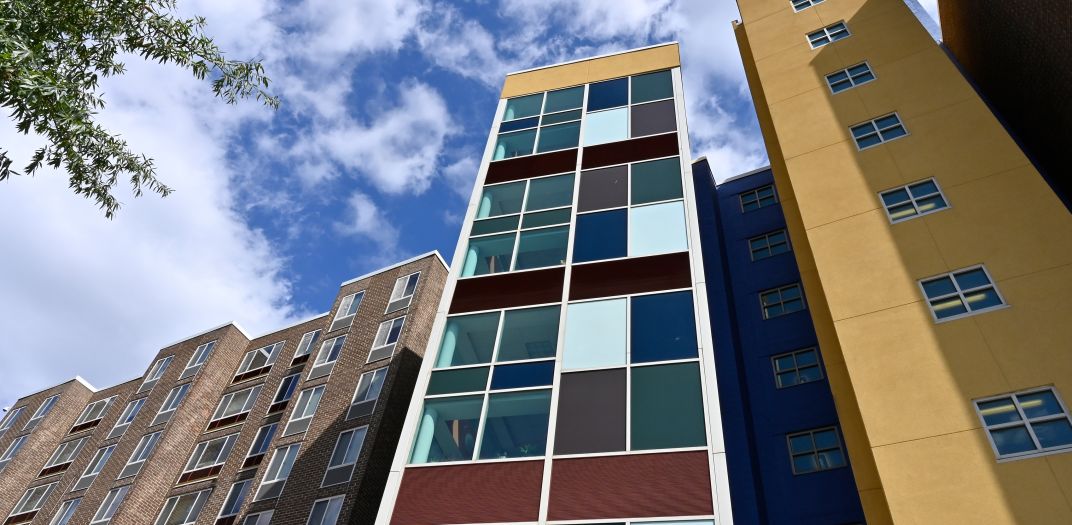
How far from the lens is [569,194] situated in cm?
2061

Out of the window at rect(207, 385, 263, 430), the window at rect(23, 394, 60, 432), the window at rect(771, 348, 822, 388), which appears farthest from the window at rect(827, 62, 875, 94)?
the window at rect(23, 394, 60, 432)

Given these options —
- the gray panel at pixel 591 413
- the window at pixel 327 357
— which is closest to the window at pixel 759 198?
the gray panel at pixel 591 413

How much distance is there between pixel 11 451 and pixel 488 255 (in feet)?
149

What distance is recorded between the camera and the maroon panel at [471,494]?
13.2 m

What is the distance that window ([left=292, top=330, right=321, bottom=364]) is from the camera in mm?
37625

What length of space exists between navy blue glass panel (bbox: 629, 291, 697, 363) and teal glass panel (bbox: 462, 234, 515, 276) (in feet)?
14.7

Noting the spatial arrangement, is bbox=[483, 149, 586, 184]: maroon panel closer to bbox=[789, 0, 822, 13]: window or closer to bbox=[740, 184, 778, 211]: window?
bbox=[740, 184, 778, 211]: window

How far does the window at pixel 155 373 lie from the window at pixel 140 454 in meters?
5.30

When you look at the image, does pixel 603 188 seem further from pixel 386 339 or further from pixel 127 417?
pixel 127 417

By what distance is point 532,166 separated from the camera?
22.3 metres

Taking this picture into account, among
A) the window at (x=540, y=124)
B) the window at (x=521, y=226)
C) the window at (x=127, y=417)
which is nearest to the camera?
the window at (x=521, y=226)

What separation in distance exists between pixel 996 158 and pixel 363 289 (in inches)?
1175

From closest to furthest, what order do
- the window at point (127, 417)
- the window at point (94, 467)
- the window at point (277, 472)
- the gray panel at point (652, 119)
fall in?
the gray panel at point (652, 119)
the window at point (277, 472)
the window at point (94, 467)
the window at point (127, 417)

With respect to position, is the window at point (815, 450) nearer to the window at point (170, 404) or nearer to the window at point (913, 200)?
the window at point (913, 200)
